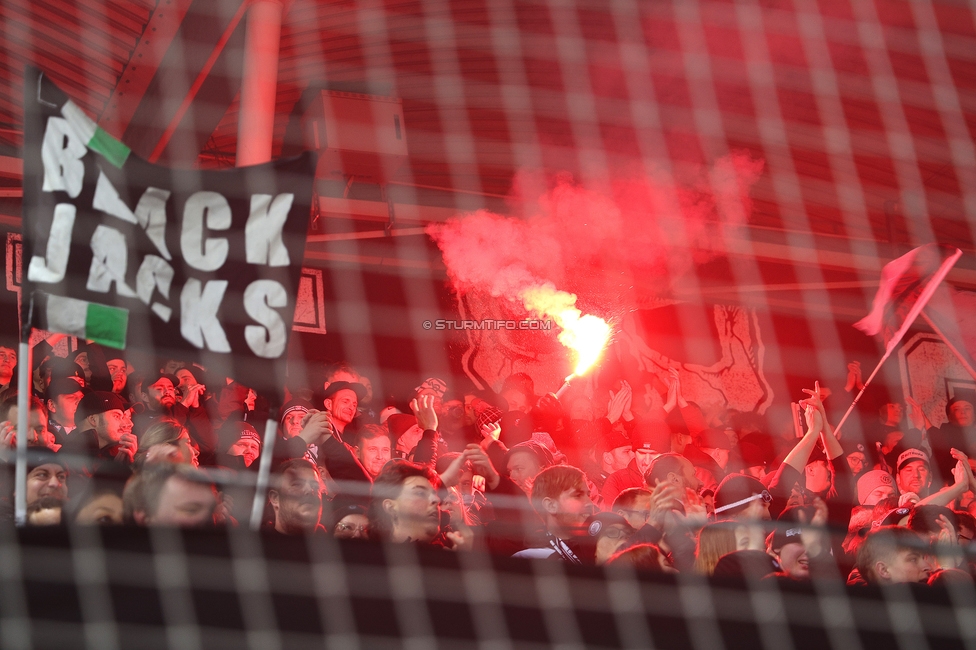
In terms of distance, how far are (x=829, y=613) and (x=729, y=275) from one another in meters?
4.94

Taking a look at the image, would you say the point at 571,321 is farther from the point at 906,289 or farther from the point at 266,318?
the point at 266,318

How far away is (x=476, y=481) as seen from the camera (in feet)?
10.5

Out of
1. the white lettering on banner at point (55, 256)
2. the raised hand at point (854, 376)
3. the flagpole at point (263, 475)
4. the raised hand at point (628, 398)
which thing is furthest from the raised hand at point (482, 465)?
the raised hand at point (854, 376)

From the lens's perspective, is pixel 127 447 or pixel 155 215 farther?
pixel 127 447

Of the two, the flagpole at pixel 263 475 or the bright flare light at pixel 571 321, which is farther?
the bright flare light at pixel 571 321

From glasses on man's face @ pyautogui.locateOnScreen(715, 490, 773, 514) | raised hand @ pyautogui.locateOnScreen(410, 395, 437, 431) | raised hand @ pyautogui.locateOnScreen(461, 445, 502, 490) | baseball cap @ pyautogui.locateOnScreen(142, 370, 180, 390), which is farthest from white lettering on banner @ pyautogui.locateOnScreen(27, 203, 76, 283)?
raised hand @ pyautogui.locateOnScreen(410, 395, 437, 431)

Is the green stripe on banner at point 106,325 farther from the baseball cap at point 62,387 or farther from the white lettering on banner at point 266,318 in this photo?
the baseball cap at point 62,387

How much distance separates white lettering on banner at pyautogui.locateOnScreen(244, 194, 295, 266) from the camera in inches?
82.0

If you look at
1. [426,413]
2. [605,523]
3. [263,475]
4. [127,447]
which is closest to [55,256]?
[263,475]

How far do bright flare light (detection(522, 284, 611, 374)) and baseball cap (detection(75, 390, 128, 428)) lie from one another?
10.5 ft

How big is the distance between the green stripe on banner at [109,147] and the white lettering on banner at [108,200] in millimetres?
45

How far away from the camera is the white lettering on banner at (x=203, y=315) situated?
79.1 inches

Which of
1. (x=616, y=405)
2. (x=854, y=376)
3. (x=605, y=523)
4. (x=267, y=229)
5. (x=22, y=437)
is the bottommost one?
(x=605, y=523)

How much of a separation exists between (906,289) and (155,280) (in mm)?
3191
